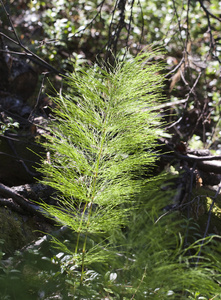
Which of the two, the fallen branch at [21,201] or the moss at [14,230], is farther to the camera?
the fallen branch at [21,201]

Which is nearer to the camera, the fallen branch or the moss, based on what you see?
the moss

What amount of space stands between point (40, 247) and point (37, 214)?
40 centimetres

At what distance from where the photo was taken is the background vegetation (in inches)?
57.0

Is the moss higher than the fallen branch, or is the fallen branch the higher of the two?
the fallen branch

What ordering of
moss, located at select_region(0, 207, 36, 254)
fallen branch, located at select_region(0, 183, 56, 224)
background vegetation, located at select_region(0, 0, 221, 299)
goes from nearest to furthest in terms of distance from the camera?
1. background vegetation, located at select_region(0, 0, 221, 299)
2. moss, located at select_region(0, 207, 36, 254)
3. fallen branch, located at select_region(0, 183, 56, 224)

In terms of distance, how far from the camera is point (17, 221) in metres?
2.23

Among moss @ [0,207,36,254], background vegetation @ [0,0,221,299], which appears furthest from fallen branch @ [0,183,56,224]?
background vegetation @ [0,0,221,299]

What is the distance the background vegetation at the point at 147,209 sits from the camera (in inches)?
57.0

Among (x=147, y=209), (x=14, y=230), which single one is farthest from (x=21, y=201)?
(x=147, y=209)

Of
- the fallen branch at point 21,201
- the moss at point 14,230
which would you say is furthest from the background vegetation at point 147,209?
the fallen branch at point 21,201

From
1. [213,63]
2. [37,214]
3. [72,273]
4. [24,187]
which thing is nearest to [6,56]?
[24,187]

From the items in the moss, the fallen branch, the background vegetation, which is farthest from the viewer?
the fallen branch

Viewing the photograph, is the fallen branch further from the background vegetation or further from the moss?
the background vegetation

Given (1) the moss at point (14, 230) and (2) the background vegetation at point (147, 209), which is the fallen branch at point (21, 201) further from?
(2) the background vegetation at point (147, 209)
